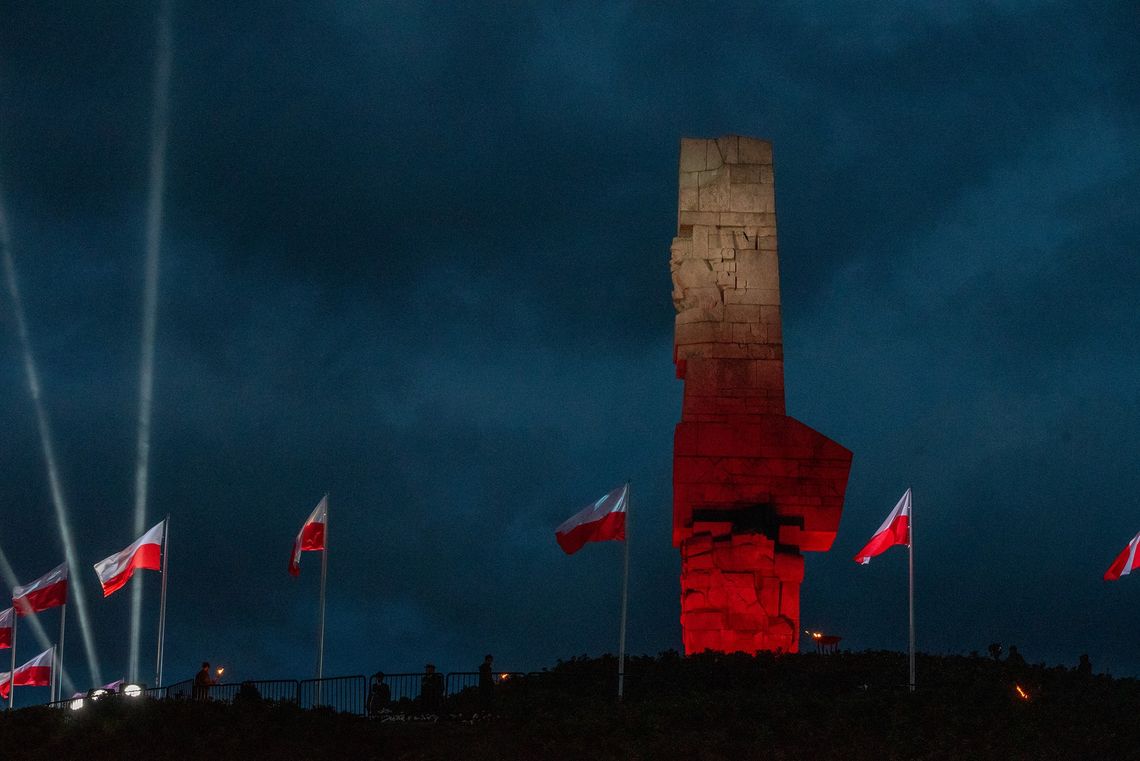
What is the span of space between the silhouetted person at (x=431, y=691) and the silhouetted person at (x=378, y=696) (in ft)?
2.54

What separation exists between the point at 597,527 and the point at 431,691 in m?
4.23

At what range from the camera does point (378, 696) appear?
A: 26.6 meters

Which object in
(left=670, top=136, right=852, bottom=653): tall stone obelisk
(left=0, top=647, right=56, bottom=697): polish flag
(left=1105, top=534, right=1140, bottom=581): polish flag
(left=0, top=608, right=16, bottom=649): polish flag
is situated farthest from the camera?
(left=0, top=647, right=56, bottom=697): polish flag

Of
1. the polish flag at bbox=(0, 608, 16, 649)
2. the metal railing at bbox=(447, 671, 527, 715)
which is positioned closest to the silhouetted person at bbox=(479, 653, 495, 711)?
the metal railing at bbox=(447, 671, 527, 715)

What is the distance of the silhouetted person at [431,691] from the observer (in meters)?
26.0

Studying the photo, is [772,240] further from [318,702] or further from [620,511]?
[318,702]

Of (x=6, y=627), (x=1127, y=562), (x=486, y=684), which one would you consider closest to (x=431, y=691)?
(x=486, y=684)

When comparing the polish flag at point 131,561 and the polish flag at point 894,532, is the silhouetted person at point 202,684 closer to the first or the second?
the polish flag at point 131,561

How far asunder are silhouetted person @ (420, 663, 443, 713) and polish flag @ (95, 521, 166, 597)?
27.1 feet

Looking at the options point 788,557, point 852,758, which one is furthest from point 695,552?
point 852,758

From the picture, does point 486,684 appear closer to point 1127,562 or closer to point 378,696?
point 378,696

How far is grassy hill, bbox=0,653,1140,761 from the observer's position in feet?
70.9

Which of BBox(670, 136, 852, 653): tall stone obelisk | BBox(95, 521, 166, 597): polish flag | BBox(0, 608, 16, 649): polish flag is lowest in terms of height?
BBox(0, 608, 16, 649): polish flag

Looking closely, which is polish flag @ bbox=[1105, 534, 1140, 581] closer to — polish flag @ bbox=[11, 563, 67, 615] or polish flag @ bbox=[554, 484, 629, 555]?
polish flag @ bbox=[554, 484, 629, 555]
